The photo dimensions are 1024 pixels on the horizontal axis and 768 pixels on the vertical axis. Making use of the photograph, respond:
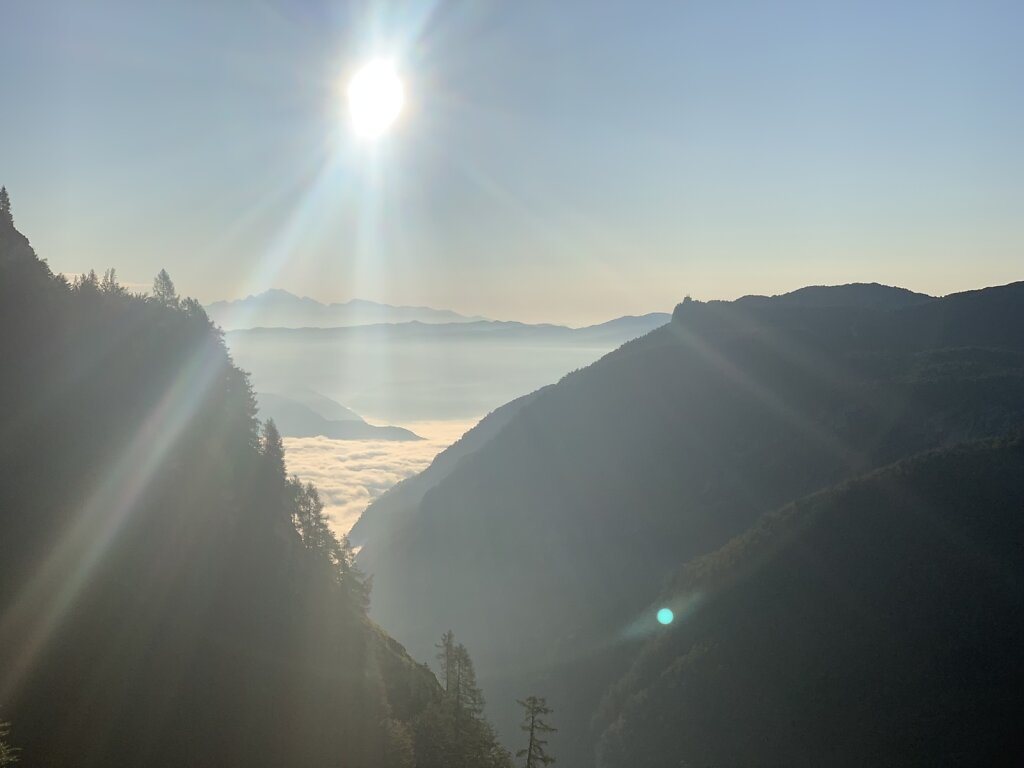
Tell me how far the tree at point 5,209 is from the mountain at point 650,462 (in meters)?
84.3

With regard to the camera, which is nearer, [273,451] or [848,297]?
[273,451]

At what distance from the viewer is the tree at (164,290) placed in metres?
46.9

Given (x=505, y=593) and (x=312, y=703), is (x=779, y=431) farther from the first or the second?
(x=312, y=703)

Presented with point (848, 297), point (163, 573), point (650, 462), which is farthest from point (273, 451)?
point (848, 297)

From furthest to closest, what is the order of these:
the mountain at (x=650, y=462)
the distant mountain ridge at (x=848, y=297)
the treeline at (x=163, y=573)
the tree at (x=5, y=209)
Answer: the distant mountain ridge at (x=848, y=297) → the mountain at (x=650, y=462) → the tree at (x=5, y=209) → the treeline at (x=163, y=573)

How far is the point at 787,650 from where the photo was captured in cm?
6756

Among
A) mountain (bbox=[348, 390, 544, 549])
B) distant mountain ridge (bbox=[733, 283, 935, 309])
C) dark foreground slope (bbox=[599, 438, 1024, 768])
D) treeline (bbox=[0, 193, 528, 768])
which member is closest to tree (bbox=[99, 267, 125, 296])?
treeline (bbox=[0, 193, 528, 768])

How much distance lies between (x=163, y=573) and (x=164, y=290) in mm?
24202

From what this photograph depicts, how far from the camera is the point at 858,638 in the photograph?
6450cm

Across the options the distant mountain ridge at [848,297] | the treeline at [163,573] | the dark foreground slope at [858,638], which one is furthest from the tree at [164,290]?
the distant mountain ridge at [848,297]

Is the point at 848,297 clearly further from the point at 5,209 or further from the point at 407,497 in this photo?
the point at 5,209

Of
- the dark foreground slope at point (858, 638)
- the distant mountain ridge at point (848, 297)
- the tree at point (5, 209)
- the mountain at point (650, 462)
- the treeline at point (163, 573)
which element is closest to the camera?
the treeline at point (163, 573)

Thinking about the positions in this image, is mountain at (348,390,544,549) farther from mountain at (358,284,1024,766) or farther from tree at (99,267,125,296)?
tree at (99,267,125,296)

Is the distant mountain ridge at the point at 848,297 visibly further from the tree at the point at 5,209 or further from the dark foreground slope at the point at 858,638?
the tree at the point at 5,209
